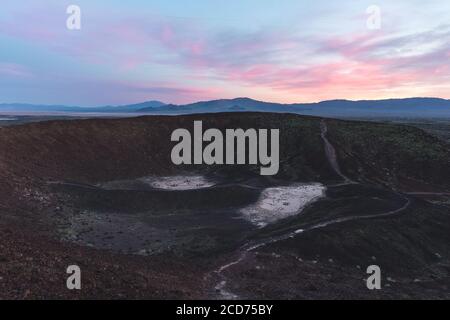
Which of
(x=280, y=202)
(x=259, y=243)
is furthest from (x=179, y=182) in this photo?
(x=259, y=243)

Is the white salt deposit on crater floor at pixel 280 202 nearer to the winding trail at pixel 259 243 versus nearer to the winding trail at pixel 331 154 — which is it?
the winding trail at pixel 331 154

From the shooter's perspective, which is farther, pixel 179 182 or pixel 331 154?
pixel 331 154

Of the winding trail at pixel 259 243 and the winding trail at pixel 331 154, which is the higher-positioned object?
the winding trail at pixel 331 154

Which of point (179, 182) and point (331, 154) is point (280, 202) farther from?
point (331, 154)

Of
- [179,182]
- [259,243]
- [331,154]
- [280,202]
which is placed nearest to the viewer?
[259,243]

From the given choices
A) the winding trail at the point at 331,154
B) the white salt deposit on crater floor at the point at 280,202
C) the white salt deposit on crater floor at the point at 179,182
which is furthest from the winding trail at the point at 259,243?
the white salt deposit on crater floor at the point at 179,182
